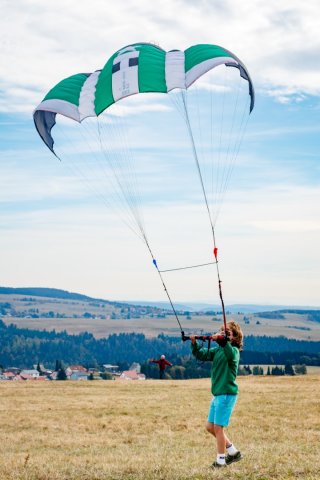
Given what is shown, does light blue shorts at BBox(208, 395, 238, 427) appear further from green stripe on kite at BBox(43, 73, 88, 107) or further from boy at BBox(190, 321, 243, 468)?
green stripe on kite at BBox(43, 73, 88, 107)

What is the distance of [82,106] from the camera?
55.6ft

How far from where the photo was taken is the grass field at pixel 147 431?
11266 millimetres

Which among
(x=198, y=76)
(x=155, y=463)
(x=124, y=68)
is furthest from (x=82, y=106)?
(x=155, y=463)

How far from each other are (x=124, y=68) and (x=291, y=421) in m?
14.7

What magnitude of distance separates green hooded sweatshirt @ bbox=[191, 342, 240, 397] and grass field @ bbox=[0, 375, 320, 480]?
1484mm

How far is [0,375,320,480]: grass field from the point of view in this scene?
1127 centimetres

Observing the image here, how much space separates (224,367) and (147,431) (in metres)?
11.5

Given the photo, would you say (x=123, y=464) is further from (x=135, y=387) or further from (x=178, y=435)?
(x=135, y=387)

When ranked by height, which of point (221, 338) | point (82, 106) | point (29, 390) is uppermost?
point (82, 106)

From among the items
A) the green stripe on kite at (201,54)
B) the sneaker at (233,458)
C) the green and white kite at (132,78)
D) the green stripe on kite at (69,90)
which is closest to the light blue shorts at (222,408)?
the sneaker at (233,458)

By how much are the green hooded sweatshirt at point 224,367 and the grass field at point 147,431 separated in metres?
1.48

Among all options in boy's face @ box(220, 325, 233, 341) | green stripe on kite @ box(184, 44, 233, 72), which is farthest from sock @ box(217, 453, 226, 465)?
green stripe on kite @ box(184, 44, 233, 72)

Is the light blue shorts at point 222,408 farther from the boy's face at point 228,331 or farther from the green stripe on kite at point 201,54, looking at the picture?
the green stripe on kite at point 201,54

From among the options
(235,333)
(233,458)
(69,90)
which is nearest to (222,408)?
(233,458)
